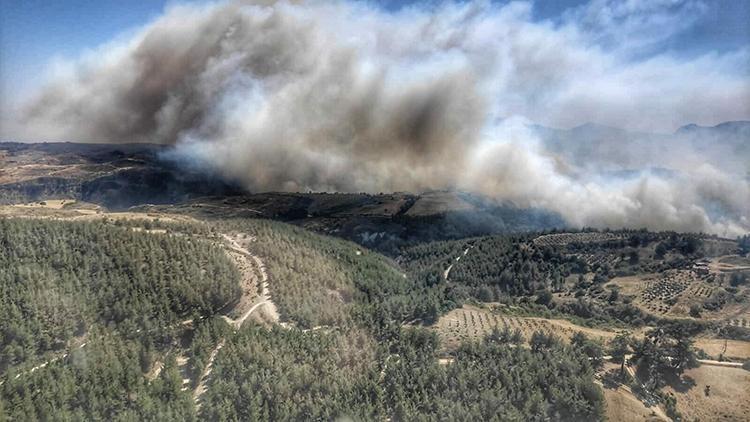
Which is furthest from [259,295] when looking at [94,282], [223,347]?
[94,282]

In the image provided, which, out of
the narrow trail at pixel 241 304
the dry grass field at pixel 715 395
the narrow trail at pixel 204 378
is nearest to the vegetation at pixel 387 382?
the narrow trail at pixel 204 378

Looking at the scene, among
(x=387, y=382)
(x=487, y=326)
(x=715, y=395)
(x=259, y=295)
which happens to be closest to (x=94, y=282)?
(x=259, y=295)

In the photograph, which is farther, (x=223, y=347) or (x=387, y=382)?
(x=223, y=347)

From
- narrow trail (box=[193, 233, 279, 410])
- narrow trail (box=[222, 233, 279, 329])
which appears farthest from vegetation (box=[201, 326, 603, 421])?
narrow trail (box=[222, 233, 279, 329])

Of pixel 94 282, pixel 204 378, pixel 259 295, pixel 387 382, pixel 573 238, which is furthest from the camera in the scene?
pixel 573 238

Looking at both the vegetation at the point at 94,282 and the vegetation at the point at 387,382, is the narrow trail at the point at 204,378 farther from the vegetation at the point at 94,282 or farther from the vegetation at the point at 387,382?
the vegetation at the point at 94,282

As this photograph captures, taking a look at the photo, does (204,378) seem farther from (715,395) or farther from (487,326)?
(715,395)

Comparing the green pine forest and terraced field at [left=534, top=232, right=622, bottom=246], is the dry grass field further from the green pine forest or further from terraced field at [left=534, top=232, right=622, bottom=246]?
terraced field at [left=534, top=232, right=622, bottom=246]

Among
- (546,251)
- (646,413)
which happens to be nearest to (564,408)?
(646,413)

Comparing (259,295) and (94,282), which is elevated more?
(94,282)

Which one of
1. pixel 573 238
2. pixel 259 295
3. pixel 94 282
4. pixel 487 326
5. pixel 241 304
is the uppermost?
pixel 573 238

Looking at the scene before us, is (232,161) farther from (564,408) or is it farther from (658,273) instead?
(564,408)

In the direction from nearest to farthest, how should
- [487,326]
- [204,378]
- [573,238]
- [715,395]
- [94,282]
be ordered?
[204,378] < [715,395] < [94,282] < [487,326] < [573,238]
